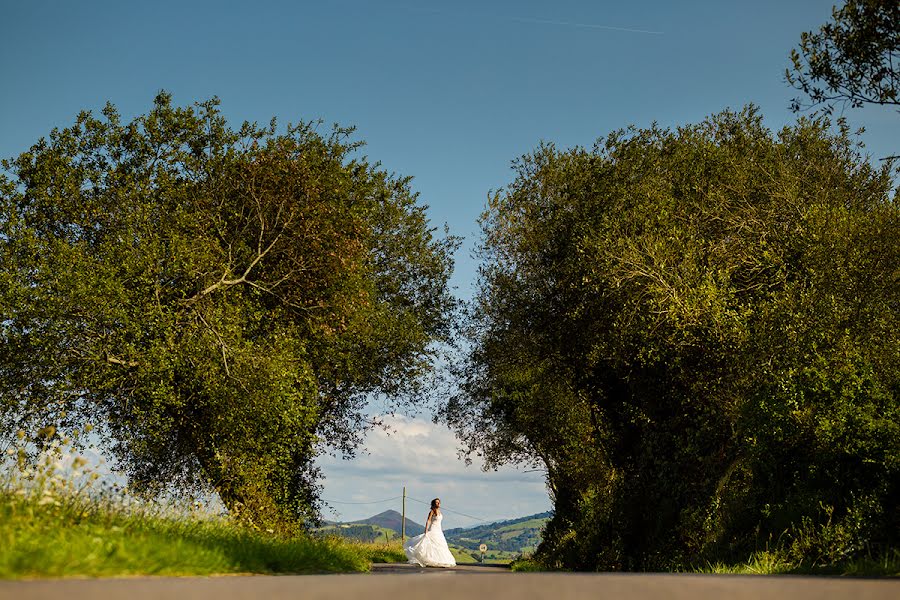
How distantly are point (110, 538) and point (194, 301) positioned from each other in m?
15.2

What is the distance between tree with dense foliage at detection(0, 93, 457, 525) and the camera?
73.6 ft

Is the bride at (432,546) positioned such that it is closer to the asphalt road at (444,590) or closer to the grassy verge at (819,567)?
the grassy verge at (819,567)

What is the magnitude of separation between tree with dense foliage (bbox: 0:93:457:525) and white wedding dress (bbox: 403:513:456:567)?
4.46 m

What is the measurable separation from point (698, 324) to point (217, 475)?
14.9m

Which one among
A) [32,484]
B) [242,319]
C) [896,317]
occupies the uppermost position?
[242,319]

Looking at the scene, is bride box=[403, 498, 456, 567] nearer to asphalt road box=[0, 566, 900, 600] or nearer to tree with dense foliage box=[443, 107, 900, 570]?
tree with dense foliage box=[443, 107, 900, 570]

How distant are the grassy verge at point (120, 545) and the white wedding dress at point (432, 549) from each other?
10.9m

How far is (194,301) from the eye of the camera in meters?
23.9

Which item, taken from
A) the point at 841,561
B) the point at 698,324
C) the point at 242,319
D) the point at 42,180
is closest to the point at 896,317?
the point at 698,324

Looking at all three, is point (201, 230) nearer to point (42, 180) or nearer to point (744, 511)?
point (42, 180)

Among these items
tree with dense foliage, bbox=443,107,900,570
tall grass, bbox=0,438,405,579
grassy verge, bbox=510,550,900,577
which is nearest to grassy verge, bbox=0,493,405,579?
tall grass, bbox=0,438,405,579

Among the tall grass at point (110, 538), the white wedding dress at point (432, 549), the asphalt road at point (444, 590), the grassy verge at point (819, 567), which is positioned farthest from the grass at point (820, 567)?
the white wedding dress at point (432, 549)

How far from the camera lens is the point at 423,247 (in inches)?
1382

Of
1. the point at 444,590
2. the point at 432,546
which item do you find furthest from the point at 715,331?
the point at 444,590
